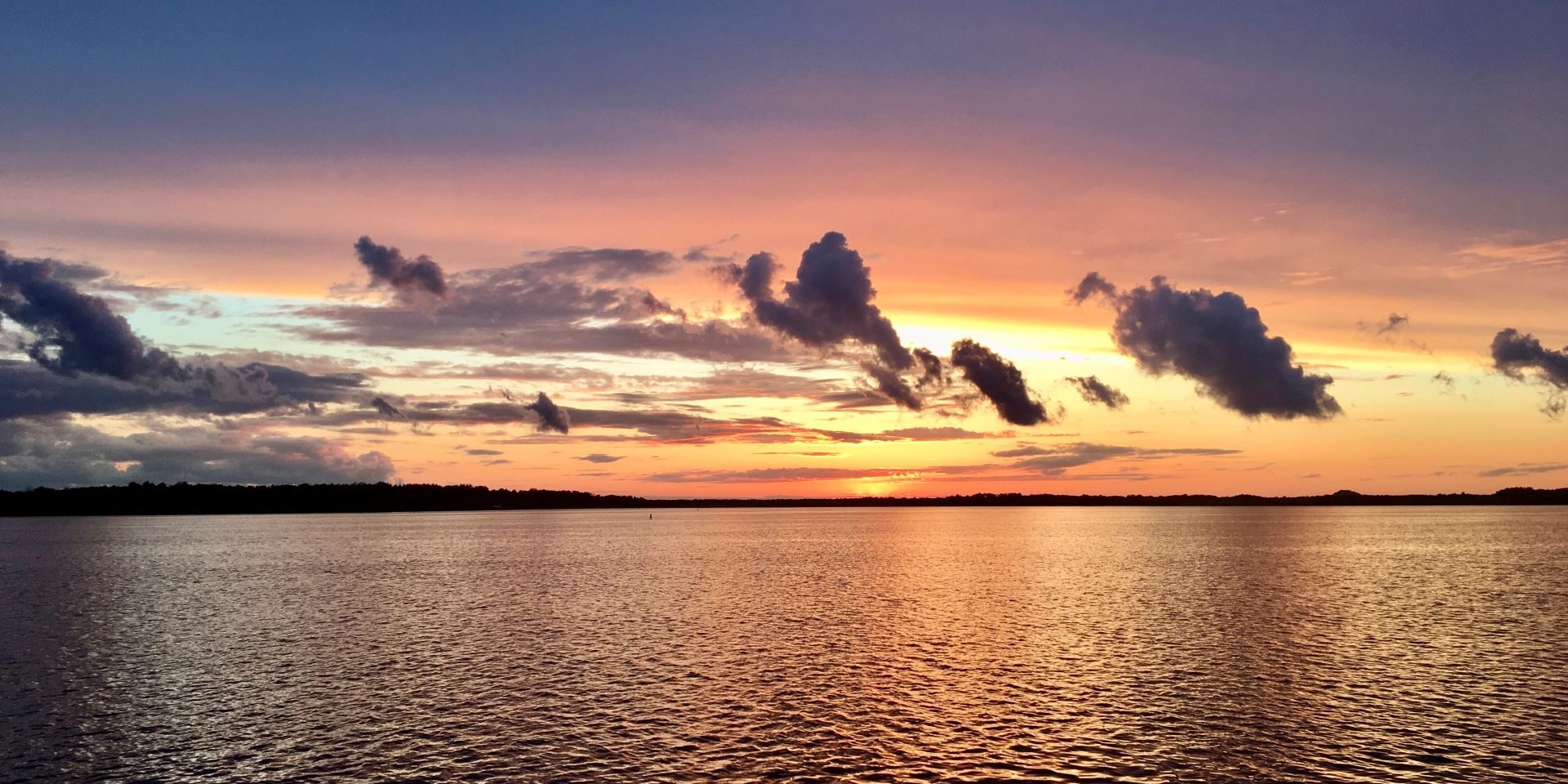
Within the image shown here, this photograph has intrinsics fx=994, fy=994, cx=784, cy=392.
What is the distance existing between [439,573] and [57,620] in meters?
45.5

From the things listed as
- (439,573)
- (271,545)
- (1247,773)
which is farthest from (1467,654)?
(271,545)

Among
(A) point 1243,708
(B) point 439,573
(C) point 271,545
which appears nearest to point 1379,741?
(A) point 1243,708

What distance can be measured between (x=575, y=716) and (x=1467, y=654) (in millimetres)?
46880

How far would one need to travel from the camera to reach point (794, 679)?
49.0 metres

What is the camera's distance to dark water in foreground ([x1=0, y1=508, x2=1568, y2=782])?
1373 inches

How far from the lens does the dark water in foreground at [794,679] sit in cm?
3488

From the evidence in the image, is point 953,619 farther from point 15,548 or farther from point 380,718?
point 15,548

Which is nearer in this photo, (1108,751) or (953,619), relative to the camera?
(1108,751)

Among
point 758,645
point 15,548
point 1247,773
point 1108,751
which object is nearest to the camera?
point 1247,773

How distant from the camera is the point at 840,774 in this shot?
3331 centimetres

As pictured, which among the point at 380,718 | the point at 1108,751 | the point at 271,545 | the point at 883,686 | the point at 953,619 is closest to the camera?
the point at 1108,751

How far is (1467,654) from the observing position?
53.3m

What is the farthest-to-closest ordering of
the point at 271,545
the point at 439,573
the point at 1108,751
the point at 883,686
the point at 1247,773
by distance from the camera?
the point at 271,545 → the point at 439,573 → the point at 883,686 → the point at 1108,751 → the point at 1247,773

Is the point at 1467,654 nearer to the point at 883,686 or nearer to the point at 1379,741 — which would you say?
the point at 1379,741
